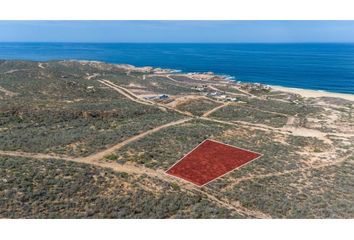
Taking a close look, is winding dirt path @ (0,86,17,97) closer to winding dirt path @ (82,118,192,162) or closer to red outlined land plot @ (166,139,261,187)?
winding dirt path @ (82,118,192,162)

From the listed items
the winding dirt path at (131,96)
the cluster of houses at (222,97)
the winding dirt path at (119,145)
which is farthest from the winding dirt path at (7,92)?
the cluster of houses at (222,97)

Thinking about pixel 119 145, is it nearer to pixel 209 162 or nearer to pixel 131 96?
pixel 209 162

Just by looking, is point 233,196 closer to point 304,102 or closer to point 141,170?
point 141,170

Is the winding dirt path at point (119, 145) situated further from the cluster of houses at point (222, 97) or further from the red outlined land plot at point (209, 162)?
the cluster of houses at point (222, 97)

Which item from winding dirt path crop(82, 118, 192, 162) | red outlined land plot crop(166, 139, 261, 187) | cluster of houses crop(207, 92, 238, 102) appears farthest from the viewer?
cluster of houses crop(207, 92, 238, 102)

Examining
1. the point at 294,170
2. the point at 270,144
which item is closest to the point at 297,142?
the point at 270,144

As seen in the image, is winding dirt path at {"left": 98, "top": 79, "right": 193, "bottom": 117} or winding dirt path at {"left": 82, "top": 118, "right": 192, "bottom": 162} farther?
winding dirt path at {"left": 98, "top": 79, "right": 193, "bottom": 117}

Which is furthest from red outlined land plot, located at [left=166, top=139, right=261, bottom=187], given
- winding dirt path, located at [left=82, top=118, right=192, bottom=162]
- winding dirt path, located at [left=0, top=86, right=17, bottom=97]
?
winding dirt path, located at [left=0, top=86, right=17, bottom=97]

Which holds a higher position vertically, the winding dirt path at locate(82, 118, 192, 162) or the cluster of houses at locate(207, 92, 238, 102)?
the winding dirt path at locate(82, 118, 192, 162)

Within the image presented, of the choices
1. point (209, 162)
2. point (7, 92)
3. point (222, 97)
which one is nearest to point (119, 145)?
point (209, 162)

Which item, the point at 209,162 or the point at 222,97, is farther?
the point at 222,97
